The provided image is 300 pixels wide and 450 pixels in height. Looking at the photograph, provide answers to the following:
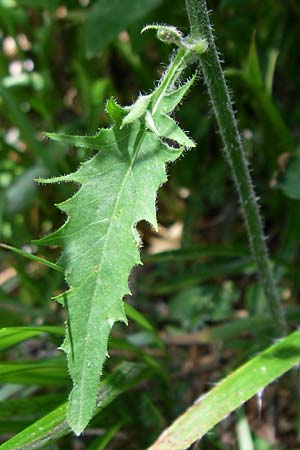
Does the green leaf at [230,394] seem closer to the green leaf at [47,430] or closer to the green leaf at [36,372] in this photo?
the green leaf at [47,430]

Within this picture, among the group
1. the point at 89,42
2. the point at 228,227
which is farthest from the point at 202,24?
the point at 228,227

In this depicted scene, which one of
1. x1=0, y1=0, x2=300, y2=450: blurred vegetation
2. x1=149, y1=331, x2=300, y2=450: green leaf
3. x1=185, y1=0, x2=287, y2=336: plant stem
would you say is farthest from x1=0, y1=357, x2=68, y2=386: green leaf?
x1=185, y1=0, x2=287, y2=336: plant stem

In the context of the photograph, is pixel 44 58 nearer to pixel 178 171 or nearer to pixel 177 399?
pixel 178 171

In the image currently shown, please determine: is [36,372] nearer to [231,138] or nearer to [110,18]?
[231,138]

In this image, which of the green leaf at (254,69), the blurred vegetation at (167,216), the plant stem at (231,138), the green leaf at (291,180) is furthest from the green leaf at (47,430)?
the green leaf at (254,69)

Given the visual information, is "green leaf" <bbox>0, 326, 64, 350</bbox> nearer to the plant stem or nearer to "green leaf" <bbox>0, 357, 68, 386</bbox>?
"green leaf" <bbox>0, 357, 68, 386</bbox>

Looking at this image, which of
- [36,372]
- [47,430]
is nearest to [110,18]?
[36,372]
